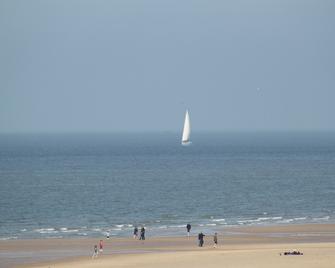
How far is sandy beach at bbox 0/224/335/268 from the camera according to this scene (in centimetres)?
5491

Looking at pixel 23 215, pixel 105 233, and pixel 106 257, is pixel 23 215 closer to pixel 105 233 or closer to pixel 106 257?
pixel 105 233

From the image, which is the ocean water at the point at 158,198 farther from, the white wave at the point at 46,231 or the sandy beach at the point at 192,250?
the sandy beach at the point at 192,250

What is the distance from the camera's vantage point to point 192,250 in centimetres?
6328

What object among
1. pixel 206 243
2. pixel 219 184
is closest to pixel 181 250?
pixel 206 243

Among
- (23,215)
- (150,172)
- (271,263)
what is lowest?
(271,263)

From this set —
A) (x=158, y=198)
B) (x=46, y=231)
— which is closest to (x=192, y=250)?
(x=46, y=231)

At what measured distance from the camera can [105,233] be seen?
75.2m

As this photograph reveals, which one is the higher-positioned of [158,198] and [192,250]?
[158,198]

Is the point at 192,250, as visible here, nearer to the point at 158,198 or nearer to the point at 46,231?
the point at 46,231

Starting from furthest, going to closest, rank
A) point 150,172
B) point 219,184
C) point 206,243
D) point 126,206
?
point 150,172 < point 219,184 < point 126,206 < point 206,243

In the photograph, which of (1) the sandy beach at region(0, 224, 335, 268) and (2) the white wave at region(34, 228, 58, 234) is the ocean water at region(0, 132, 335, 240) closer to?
(2) the white wave at region(34, 228, 58, 234)

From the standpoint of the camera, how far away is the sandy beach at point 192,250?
5491 centimetres

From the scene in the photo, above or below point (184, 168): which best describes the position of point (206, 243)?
below

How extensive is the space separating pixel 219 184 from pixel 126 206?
3030 cm
